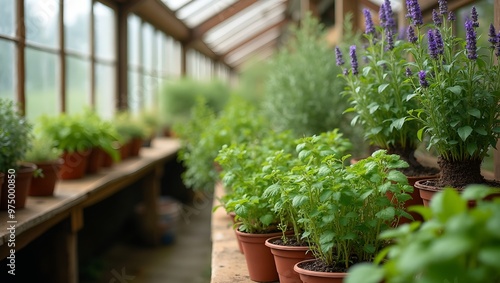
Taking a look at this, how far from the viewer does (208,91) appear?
8328 mm

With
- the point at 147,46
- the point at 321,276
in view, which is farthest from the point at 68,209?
the point at 147,46

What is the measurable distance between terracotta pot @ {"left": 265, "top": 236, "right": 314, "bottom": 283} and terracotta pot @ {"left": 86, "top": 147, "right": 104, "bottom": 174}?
269 cm

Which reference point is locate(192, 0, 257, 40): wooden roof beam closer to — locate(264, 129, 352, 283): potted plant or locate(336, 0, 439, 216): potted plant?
locate(336, 0, 439, 216): potted plant

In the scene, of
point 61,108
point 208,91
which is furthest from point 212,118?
point 208,91

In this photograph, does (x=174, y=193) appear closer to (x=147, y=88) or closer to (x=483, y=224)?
(x=147, y=88)

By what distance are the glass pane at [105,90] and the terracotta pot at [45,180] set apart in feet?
9.42

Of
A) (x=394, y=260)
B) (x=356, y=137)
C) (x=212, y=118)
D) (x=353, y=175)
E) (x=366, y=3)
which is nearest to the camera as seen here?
(x=394, y=260)

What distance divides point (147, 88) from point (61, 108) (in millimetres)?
3309

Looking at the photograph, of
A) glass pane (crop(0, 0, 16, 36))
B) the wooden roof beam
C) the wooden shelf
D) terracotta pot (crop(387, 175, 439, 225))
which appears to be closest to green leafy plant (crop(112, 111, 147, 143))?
the wooden shelf

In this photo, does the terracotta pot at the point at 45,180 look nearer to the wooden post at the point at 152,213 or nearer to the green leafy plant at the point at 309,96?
the green leafy plant at the point at 309,96

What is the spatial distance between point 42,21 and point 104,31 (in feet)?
6.53

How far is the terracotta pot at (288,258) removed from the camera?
1.71 m

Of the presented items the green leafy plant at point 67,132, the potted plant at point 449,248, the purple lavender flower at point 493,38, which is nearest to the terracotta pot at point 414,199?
the purple lavender flower at point 493,38

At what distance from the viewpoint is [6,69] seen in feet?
12.4
